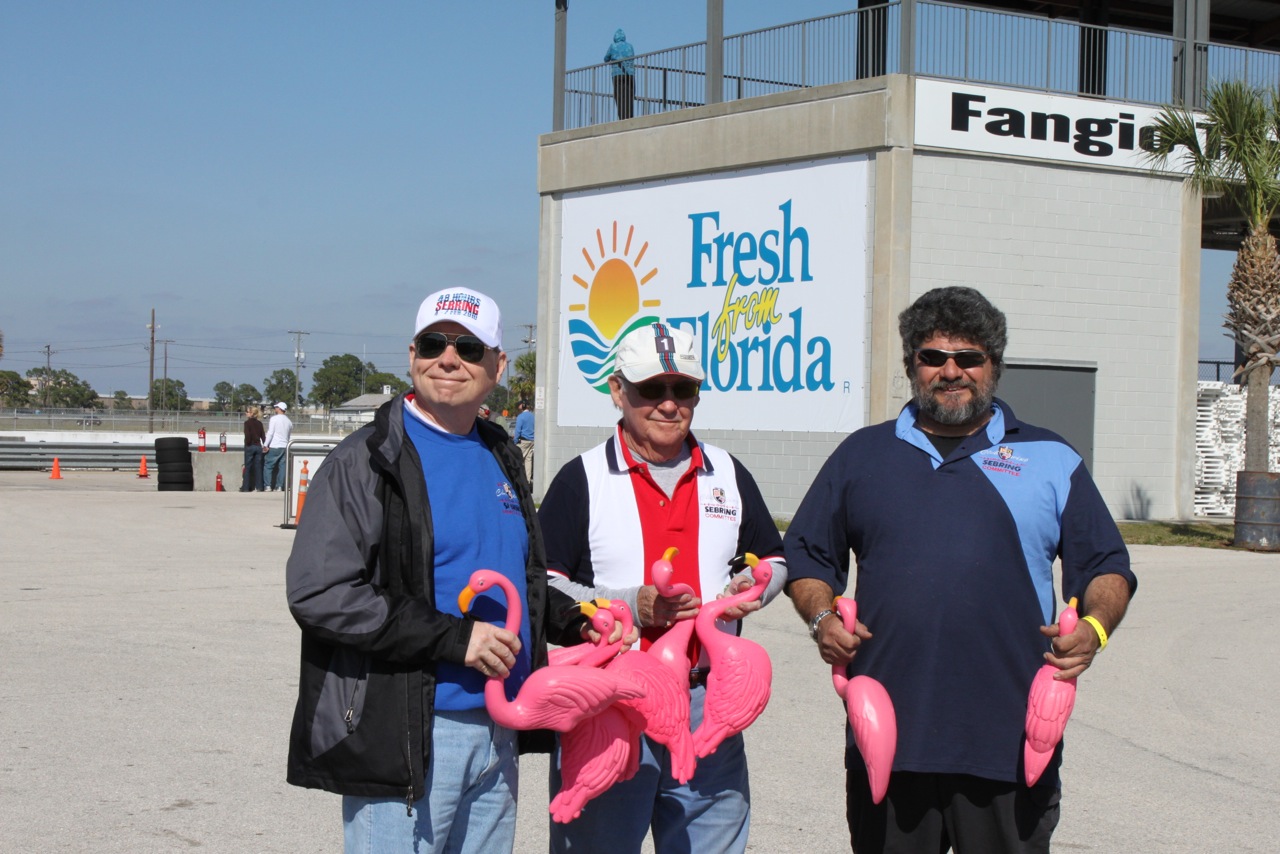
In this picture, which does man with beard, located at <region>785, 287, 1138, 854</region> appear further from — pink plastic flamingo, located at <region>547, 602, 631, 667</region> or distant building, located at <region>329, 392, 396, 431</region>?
distant building, located at <region>329, 392, 396, 431</region>

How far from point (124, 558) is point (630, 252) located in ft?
34.6

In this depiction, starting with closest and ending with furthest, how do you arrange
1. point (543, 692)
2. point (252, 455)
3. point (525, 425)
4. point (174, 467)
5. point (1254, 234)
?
point (543, 692), point (1254, 234), point (525, 425), point (174, 467), point (252, 455)

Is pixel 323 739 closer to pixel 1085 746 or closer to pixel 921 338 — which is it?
pixel 921 338

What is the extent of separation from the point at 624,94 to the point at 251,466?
411 inches

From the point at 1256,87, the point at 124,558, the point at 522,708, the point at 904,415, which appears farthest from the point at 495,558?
the point at 1256,87

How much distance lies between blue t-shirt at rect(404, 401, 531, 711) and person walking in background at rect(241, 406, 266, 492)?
22619mm

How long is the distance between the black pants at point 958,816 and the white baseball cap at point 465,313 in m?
1.60

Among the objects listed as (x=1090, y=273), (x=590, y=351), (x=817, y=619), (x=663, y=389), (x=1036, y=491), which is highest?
(x=1090, y=273)

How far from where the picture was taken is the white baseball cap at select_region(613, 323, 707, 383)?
3713mm

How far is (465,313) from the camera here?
3.34 metres

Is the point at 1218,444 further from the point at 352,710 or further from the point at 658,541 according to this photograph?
the point at 352,710

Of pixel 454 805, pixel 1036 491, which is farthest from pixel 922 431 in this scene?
pixel 454 805

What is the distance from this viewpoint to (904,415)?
3.67m

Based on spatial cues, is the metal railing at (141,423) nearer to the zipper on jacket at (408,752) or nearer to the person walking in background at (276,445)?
the person walking in background at (276,445)
